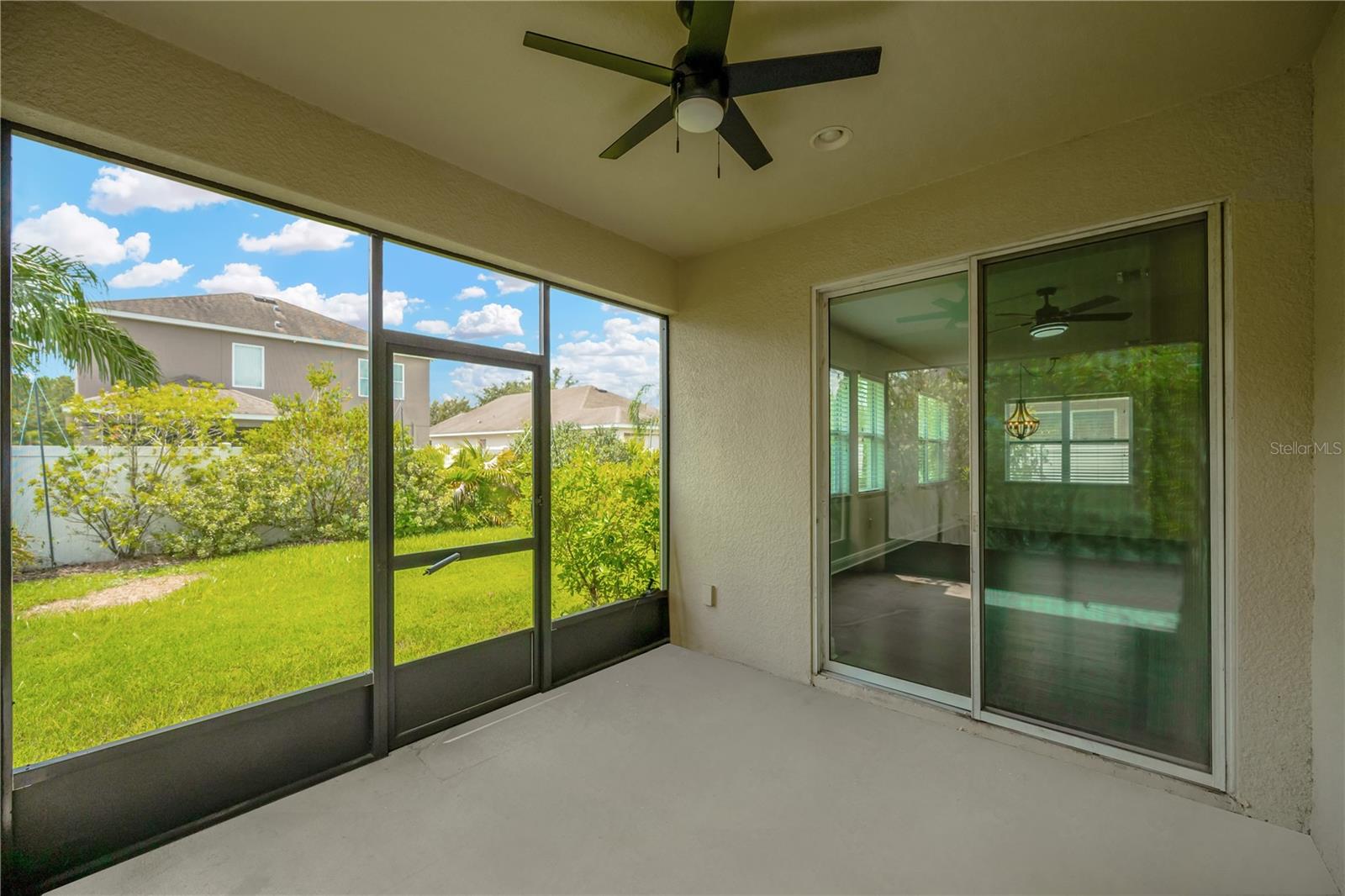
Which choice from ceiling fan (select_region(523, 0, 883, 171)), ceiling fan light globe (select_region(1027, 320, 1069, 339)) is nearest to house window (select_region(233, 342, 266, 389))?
ceiling fan (select_region(523, 0, 883, 171))

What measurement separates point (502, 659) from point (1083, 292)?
354 centimetres

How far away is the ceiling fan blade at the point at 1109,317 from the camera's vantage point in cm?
250

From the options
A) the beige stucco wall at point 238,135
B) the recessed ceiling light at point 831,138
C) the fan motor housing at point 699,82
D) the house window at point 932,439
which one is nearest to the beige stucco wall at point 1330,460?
the house window at point 932,439

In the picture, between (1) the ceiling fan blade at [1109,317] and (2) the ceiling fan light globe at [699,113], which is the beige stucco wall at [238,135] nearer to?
(2) the ceiling fan light globe at [699,113]

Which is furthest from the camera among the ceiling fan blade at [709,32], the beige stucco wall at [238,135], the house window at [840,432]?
the house window at [840,432]

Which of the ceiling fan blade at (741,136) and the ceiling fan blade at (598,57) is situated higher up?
the ceiling fan blade at (598,57)

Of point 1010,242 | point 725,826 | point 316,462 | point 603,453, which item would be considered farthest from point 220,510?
point 1010,242

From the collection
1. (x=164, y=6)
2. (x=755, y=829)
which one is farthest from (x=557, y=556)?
(x=164, y=6)

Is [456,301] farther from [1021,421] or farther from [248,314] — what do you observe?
[1021,421]

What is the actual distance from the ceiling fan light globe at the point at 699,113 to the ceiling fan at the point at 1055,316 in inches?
73.3

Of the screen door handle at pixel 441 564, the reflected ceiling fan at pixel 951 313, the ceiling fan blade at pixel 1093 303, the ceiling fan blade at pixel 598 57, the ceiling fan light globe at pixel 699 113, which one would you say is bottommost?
the screen door handle at pixel 441 564

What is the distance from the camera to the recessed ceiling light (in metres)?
2.46

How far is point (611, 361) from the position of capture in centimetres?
383

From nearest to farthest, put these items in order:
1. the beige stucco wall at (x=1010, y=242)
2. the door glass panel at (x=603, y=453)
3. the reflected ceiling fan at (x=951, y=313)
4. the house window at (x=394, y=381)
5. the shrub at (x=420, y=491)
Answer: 1. the beige stucco wall at (x=1010, y=242)
2. the house window at (x=394, y=381)
3. the shrub at (x=420, y=491)
4. the reflected ceiling fan at (x=951, y=313)
5. the door glass panel at (x=603, y=453)
